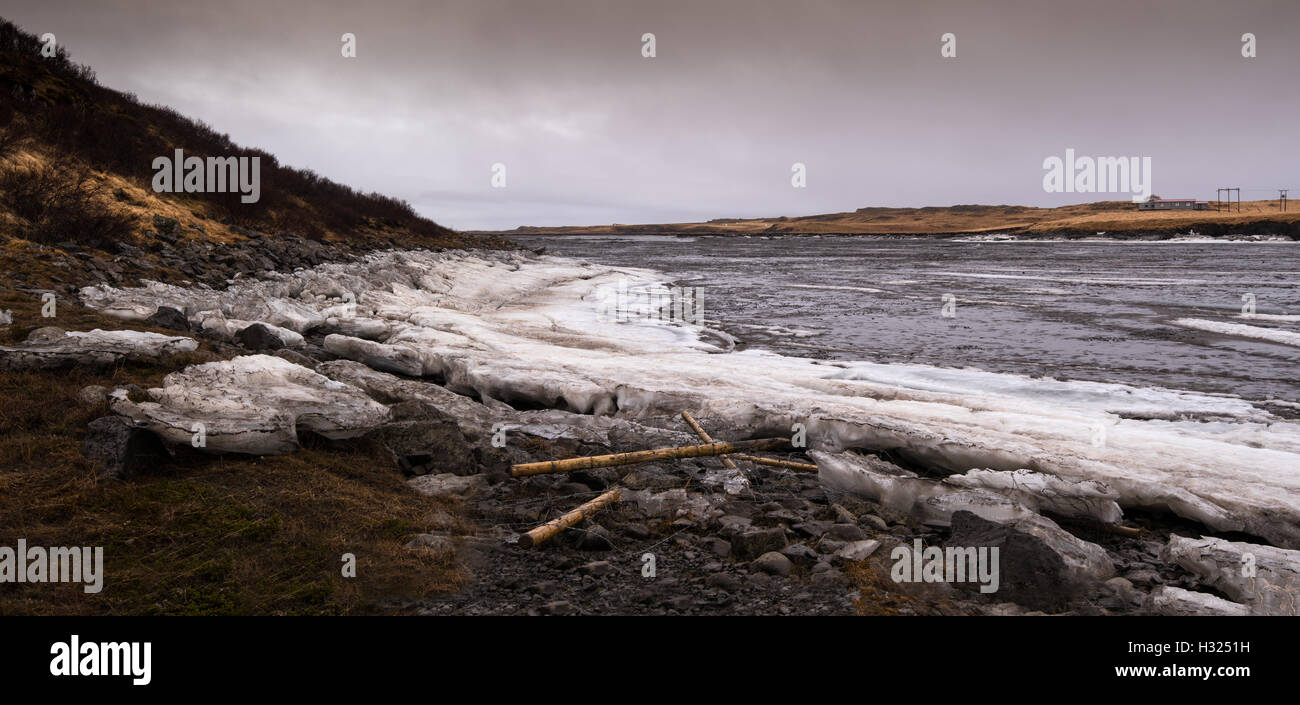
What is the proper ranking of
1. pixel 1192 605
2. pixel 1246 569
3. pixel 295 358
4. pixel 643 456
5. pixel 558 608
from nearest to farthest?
1. pixel 558 608
2. pixel 1192 605
3. pixel 1246 569
4. pixel 643 456
5. pixel 295 358

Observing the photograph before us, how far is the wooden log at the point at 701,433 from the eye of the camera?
26.9ft

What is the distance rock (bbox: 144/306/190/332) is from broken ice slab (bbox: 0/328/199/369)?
1.64m

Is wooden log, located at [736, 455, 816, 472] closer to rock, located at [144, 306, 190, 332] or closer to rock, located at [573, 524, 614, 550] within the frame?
rock, located at [573, 524, 614, 550]

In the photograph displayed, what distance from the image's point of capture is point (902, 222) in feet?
578

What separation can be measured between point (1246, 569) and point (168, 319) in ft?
42.8

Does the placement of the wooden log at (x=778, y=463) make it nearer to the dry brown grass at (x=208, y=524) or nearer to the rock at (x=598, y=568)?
the rock at (x=598, y=568)

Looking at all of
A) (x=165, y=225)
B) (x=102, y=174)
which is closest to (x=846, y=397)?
(x=165, y=225)

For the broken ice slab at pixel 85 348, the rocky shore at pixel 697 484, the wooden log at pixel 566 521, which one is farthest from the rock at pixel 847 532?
the broken ice slab at pixel 85 348

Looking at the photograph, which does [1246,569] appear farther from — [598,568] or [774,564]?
[598,568]

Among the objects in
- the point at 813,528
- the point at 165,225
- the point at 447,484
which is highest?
the point at 165,225

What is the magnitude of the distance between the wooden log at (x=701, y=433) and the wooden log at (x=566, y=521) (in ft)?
5.65

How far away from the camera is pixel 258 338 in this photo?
416 inches
